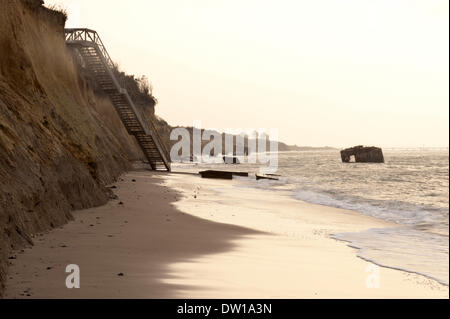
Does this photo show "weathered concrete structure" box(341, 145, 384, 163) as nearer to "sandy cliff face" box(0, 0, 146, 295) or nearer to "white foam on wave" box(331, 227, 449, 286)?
"sandy cliff face" box(0, 0, 146, 295)

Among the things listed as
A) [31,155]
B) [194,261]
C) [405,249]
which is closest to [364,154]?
[405,249]

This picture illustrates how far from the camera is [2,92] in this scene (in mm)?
11562

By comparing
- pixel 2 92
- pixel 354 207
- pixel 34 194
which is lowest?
pixel 354 207

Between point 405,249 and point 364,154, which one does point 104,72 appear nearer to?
point 405,249

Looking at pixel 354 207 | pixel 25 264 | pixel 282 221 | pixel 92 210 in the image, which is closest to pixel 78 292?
pixel 25 264

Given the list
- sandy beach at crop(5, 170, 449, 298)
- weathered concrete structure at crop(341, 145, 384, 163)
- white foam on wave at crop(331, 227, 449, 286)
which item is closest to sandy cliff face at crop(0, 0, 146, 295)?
sandy beach at crop(5, 170, 449, 298)

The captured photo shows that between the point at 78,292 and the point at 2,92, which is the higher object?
the point at 2,92

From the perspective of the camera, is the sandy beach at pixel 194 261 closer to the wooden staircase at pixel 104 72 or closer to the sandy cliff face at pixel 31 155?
the sandy cliff face at pixel 31 155

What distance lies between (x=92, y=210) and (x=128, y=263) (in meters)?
5.56

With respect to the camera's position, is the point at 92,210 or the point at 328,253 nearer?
the point at 328,253

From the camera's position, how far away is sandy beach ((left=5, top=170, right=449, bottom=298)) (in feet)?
21.4
